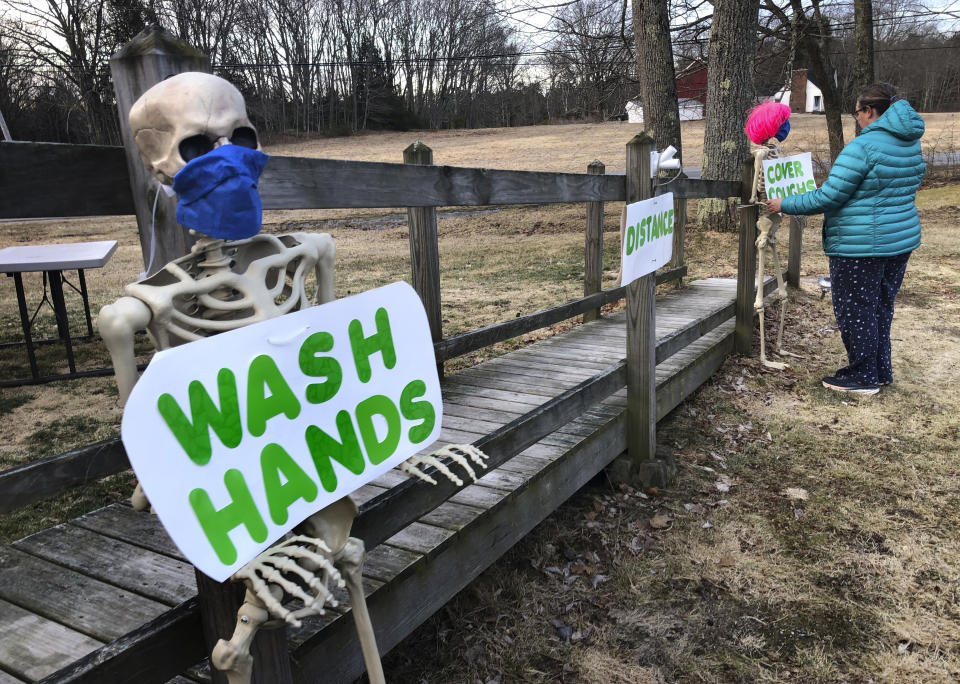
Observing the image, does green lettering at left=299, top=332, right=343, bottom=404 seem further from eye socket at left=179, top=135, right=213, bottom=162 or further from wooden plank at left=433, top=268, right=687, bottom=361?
wooden plank at left=433, top=268, right=687, bottom=361

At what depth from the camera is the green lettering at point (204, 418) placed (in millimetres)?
1168

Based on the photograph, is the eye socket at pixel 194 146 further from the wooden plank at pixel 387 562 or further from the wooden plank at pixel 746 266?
the wooden plank at pixel 746 266

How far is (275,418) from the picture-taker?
138 centimetres

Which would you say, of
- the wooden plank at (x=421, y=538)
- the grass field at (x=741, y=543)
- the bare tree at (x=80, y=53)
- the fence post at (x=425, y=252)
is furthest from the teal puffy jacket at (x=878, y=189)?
the bare tree at (x=80, y=53)

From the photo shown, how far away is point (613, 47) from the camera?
13969 millimetres

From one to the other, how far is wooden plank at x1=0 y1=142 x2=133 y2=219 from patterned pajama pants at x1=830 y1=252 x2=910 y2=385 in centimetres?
496

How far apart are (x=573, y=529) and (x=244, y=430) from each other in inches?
105

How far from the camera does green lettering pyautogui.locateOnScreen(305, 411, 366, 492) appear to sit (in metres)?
1.47

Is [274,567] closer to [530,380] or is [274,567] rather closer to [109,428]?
[530,380]

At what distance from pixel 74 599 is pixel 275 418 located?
1402 mm

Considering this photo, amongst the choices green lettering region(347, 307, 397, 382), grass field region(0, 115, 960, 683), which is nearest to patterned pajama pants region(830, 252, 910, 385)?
grass field region(0, 115, 960, 683)

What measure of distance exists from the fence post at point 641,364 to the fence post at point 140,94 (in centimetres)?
252

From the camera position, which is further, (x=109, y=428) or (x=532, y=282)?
(x=532, y=282)

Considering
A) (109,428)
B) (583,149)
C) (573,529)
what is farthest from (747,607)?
(583,149)
